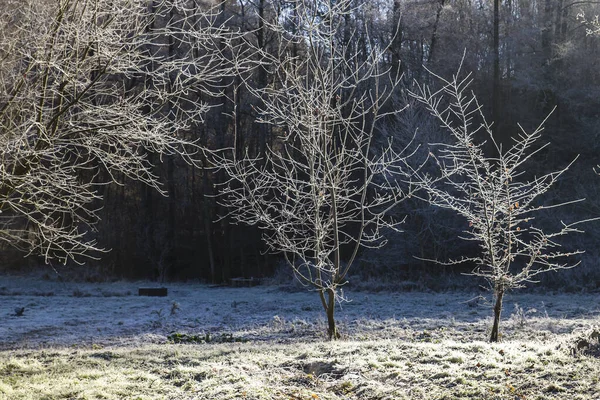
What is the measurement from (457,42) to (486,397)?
20.9 metres

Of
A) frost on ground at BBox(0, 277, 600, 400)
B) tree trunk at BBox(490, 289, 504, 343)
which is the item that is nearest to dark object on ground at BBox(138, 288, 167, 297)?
frost on ground at BBox(0, 277, 600, 400)

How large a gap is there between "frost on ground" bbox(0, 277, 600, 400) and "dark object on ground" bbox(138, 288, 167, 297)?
487 centimetres

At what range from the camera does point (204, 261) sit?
26.0 metres

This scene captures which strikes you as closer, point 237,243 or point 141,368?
point 141,368

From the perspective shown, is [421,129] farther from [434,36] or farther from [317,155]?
[317,155]

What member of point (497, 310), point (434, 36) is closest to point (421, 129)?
point (434, 36)

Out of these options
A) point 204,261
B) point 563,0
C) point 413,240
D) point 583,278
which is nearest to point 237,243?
point 204,261

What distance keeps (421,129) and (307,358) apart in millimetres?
13630

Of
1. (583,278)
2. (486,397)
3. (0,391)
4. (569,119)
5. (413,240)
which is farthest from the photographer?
(569,119)

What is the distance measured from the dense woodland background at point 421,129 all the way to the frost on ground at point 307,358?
6410mm

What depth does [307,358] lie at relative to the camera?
651 cm

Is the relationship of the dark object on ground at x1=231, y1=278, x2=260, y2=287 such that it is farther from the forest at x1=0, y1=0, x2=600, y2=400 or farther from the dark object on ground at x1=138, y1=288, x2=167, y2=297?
the dark object on ground at x1=138, y1=288, x2=167, y2=297

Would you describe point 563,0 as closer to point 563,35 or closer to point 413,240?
point 563,35

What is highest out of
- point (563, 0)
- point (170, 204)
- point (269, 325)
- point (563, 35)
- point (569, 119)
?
point (563, 0)
